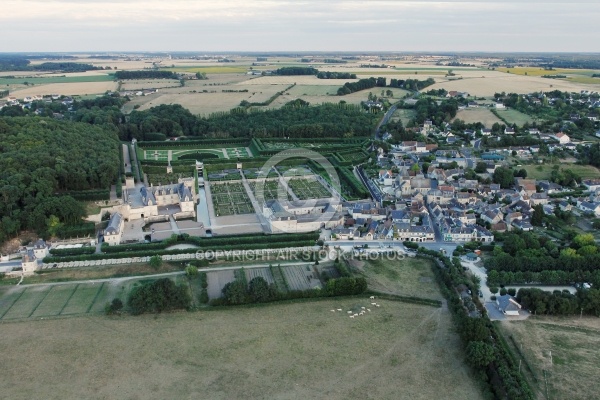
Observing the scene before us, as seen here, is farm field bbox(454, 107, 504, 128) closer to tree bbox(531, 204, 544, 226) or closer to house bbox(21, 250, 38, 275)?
tree bbox(531, 204, 544, 226)

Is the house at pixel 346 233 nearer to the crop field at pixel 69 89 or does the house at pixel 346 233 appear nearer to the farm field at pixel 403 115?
the farm field at pixel 403 115

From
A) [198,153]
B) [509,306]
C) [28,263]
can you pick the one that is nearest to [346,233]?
[509,306]

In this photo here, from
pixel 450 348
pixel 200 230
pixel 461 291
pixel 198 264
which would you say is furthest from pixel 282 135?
pixel 450 348

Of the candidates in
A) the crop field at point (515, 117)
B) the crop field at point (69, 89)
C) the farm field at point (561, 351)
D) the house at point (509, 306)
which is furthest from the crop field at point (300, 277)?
the crop field at point (69, 89)

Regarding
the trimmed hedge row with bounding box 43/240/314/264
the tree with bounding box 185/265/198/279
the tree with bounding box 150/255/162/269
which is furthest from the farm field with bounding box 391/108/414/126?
the tree with bounding box 150/255/162/269

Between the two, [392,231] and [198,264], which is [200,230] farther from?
[392,231]

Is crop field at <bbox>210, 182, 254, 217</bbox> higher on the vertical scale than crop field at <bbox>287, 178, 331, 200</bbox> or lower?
lower
